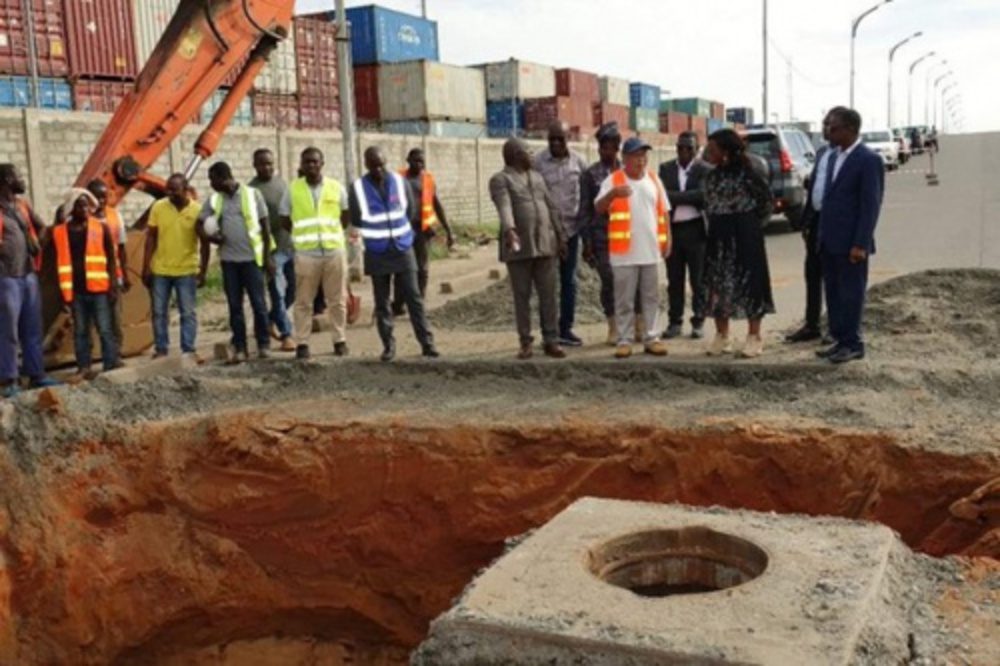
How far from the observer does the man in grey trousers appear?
7.11 meters

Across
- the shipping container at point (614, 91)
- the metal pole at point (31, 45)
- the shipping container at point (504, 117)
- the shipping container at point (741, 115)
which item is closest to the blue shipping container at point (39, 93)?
the metal pole at point (31, 45)

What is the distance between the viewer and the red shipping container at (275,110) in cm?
2386

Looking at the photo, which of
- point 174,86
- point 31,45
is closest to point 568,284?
point 174,86

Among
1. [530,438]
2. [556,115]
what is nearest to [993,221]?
[530,438]

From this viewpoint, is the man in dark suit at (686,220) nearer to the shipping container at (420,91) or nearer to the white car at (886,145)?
the shipping container at (420,91)

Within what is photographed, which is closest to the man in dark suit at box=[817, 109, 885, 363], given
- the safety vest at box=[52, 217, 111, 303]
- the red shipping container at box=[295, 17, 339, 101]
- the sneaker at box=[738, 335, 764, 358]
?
the sneaker at box=[738, 335, 764, 358]

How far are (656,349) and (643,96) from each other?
4363 cm

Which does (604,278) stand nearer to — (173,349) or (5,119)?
(173,349)

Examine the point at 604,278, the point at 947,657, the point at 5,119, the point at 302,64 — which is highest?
the point at 302,64

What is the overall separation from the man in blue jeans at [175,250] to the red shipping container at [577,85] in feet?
109

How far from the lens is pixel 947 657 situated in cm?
308

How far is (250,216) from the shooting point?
7.92 m

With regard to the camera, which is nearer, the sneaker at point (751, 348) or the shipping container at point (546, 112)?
the sneaker at point (751, 348)

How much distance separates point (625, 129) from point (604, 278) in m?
37.5
